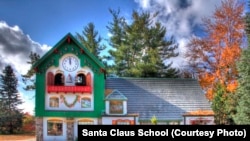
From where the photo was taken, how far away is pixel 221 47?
941 inches

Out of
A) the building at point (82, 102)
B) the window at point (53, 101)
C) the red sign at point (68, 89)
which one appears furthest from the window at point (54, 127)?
the red sign at point (68, 89)

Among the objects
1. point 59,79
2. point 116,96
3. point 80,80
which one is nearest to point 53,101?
point 59,79

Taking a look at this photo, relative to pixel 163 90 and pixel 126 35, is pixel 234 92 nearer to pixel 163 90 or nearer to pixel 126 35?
pixel 163 90

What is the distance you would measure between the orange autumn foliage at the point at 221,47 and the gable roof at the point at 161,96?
3.97ft

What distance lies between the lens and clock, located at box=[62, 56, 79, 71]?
22.2 metres

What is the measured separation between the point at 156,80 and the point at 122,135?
62.9 feet

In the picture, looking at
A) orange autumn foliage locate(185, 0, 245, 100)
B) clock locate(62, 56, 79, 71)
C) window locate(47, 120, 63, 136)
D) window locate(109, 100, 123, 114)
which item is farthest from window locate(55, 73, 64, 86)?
orange autumn foliage locate(185, 0, 245, 100)

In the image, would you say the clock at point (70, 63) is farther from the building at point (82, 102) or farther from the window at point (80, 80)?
the window at point (80, 80)

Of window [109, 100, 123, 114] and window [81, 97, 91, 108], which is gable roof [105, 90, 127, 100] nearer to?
window [109, 100, 123, 114]

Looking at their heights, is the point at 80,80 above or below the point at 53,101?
above

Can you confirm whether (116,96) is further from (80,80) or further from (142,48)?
(142,48)

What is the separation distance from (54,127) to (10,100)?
10.4 metres

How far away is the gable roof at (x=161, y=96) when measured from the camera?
875 inches

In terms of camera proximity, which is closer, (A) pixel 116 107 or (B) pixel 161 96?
(A) pixel 116 107
